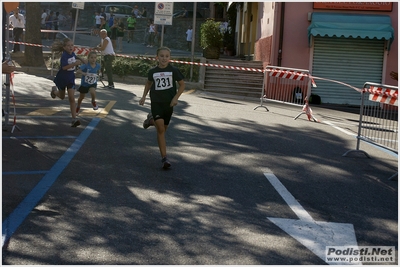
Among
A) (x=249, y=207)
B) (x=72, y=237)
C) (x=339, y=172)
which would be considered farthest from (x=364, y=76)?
(x=72, y=237)

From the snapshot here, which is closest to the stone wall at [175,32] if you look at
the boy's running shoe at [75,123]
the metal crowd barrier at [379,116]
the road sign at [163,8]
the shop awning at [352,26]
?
the road sign at [163,8]

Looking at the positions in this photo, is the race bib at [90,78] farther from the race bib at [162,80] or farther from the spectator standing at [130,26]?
the spectator standing at [130,26]

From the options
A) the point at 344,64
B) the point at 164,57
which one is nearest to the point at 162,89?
the point at 164,57

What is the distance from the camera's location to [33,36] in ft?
87.2

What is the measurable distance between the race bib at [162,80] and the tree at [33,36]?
18.0m

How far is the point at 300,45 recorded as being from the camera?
2372 centimetres

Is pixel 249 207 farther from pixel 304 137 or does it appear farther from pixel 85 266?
pixel 304 137

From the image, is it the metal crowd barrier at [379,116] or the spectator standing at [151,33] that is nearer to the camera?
the metal crowd barrier at [379,116]

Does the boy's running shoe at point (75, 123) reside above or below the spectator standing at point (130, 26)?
below

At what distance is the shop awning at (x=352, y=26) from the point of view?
22516mm

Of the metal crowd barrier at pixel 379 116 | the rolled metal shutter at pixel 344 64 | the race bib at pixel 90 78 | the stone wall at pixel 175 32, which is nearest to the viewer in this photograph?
the metal crowd barrier at pixel 379 116

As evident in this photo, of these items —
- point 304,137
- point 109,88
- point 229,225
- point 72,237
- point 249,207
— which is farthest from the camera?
point 109,88

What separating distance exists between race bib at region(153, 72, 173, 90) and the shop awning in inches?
557

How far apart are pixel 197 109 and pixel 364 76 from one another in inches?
365
